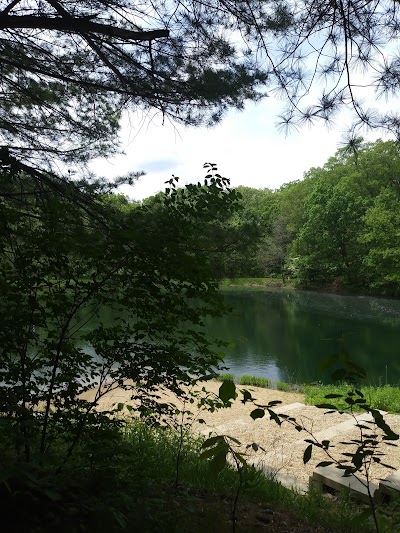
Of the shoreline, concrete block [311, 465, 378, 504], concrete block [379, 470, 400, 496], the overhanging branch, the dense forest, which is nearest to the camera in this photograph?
the overhanging branch

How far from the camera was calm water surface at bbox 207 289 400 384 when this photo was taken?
1130 centimetres

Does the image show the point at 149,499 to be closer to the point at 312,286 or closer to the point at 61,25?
the point at 61,25

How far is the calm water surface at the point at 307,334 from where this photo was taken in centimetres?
1130

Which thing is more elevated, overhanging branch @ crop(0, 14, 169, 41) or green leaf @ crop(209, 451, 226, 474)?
overhanging branch @ crop(0, 14, 169, 41)

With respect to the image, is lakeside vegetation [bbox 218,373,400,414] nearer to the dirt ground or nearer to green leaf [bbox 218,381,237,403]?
the dirt ground

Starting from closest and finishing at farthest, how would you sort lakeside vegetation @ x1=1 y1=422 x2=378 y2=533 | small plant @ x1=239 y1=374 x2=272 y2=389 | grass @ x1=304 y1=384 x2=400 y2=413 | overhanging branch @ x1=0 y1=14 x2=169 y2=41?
lakeside vegetation @ x1=1 y1=422 x2=378 y2=533 → overhanging branch @ x1=0 y1=14 x2=169 y2=41 → grass @ x1=304 y1=384 x2=400 y2=413 → small plant @ x1=239 y1=374 x2=272 y2=389

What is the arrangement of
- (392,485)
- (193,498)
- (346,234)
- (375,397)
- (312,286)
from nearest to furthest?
(193,498) → (392,485) → (375,397) → (346,234) → (312,286)

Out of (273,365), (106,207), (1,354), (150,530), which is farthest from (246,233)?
(273,365)

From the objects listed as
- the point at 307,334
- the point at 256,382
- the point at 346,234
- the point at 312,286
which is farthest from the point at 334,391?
the point at 312,286

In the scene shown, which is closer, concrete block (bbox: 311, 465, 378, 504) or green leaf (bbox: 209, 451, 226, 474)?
green leaf (bbox: 209, 451, 226, 474)

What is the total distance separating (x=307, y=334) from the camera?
16.2 meters

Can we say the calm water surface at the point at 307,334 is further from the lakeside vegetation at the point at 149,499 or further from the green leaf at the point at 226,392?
the green leaf at the point at 226,392

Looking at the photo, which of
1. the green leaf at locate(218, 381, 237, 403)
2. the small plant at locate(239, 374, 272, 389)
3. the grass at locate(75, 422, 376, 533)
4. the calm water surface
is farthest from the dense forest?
the green leaf at locate(218, 381, 237, 403)

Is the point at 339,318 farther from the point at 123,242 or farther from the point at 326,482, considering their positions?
the point at 123,242
